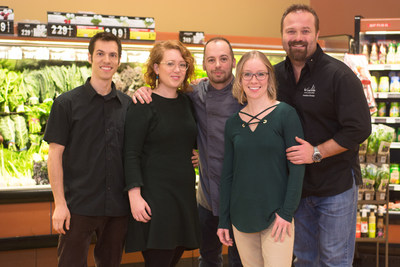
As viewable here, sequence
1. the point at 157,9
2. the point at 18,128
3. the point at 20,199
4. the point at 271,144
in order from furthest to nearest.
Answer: the point at 157,9
the point at 18,128
the point at 20,199
the point at 271,144

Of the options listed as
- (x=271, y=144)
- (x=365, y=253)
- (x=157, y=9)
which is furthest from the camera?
(x=157, y=9)

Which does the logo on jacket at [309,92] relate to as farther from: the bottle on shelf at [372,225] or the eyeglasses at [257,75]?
the bottle on shelf at [372,225]

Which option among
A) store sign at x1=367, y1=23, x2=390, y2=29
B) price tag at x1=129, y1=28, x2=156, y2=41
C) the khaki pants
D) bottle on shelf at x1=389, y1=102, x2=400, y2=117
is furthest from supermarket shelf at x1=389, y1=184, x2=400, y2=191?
the khaki pants

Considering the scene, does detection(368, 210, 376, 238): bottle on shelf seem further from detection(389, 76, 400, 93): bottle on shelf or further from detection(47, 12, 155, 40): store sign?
detection(47, 12, 155, 40): store sign

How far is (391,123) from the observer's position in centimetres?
555

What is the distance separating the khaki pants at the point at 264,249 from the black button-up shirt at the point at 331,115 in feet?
1.40

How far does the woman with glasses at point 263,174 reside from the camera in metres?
2.43

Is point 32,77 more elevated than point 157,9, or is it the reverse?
point 157,9

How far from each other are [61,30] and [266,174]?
2.70 m

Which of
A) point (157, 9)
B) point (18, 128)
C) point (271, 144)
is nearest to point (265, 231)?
point (271, 144)

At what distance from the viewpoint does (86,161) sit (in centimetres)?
274

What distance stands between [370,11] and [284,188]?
5.50 metres

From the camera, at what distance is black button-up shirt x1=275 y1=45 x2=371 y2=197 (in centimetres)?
262

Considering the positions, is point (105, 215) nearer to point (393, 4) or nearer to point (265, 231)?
point (265, 231)
